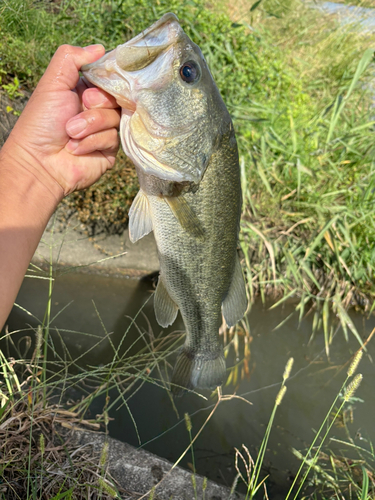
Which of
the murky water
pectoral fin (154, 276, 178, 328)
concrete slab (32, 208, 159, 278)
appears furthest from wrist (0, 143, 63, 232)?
concrete slab (32, 208, 159, 278)

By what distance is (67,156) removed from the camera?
4.94 ft

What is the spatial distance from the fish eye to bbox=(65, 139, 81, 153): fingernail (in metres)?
0.51

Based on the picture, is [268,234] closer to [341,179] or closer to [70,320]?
[341,179]

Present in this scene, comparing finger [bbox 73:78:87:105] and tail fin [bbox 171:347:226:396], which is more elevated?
finger [bbox 73:78:87:105]

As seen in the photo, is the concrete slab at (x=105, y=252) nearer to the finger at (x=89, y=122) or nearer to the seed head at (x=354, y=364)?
the finger at (x=89, y=122)

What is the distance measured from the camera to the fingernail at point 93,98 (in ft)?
4.31

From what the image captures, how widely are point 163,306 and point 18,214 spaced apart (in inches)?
26.9

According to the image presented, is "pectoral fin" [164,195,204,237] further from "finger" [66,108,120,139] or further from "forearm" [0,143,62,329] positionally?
"forearm" [0,143,62,329]

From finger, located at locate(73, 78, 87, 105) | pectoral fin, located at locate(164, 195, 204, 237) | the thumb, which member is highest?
the thumb

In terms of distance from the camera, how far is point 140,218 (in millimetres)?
1386

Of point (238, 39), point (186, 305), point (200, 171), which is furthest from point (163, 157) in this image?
point (238, 39)

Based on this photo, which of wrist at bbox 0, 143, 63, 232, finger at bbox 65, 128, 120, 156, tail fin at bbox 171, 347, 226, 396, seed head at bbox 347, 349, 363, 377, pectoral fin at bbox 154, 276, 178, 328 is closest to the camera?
seed head at bbox 347, 349, 363, 377

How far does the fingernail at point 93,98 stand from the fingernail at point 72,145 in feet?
0.62

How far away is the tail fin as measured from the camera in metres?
1.68
